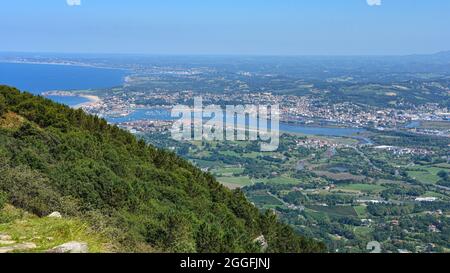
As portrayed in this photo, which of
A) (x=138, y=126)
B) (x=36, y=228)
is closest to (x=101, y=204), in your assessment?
(x=36, y=228)

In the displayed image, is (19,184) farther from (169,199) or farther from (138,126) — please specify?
(138,126)

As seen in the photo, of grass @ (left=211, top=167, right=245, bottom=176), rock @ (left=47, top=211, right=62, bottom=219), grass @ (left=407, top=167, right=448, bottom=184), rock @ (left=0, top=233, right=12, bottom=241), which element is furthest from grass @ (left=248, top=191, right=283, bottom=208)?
rock @ (left=0, top=233, right=12, bottom=241)

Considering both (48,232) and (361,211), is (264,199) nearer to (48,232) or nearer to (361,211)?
(361,211)

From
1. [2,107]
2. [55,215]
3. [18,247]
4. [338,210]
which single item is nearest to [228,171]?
[338,210]

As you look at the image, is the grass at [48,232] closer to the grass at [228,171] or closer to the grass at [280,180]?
the grass at [280,180]

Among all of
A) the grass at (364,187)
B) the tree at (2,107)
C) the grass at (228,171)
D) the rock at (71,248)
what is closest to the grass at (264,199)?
the grass at (228,171)

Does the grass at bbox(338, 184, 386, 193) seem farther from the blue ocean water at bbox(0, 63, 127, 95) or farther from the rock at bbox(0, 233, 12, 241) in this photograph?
the blue ocean water at bbox(0, 63, 127, 95)
